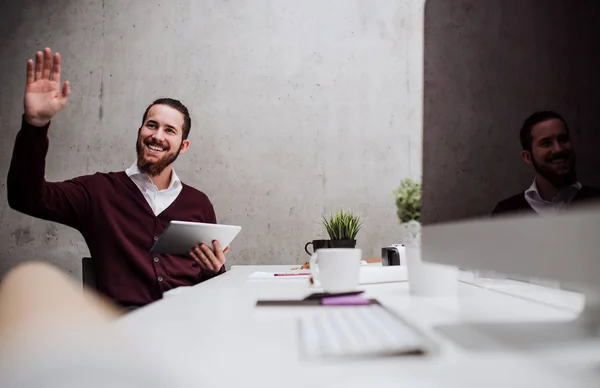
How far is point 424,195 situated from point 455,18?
255 mm

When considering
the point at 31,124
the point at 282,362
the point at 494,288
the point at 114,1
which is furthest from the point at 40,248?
the point at 282,362

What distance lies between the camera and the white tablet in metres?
1.74

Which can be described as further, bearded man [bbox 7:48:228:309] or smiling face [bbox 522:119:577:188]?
bearded man [bbox 7:48:228:309]

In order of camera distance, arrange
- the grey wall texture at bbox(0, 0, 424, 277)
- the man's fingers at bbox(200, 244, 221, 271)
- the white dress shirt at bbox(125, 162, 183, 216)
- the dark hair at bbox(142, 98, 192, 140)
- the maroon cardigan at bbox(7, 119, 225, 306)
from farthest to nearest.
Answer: the grey wall texture at bbox(0, 0, 424, 277) → the dark hair at bbox(142, 98, 192, 140) → the white dress shirt at bbox(125, 162, 183, 216) → the maroon cardigan at bbox(7, 119, 225, 306) → the man's fingers at bbox(200, 244, 221, 271)

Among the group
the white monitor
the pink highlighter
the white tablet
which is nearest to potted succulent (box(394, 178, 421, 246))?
the pink highlighter

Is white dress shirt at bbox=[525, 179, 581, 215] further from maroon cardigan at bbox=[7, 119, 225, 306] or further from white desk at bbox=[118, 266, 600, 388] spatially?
maroon cardigan at bbox=[7, 119, 225, 306]

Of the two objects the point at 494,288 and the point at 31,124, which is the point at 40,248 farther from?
the point at 494,288

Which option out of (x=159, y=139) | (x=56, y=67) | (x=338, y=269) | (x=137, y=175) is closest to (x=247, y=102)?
(x=159, y=139)

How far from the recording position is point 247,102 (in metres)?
A: 3.19

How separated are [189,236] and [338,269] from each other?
0.92m

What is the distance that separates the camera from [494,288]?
Answer: 4.08ft

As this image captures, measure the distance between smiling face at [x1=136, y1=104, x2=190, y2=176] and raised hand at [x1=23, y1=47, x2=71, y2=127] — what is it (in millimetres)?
654

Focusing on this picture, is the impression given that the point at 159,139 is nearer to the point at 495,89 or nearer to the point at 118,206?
the point at 118,206

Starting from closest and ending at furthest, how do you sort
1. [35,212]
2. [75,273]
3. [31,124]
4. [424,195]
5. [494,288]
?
[424,195], [494,288], [31,124], [35,212], [75,273]
